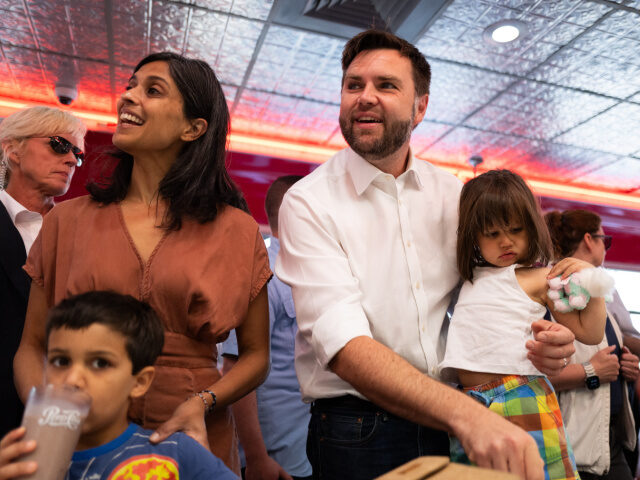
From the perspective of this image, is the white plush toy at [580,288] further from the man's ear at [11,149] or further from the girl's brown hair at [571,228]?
the man's ear at [11,149]

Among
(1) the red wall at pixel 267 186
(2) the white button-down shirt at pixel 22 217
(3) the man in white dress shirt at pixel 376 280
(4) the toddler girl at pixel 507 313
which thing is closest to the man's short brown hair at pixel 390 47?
(3) the man in white dress shirt at pixel 376 280

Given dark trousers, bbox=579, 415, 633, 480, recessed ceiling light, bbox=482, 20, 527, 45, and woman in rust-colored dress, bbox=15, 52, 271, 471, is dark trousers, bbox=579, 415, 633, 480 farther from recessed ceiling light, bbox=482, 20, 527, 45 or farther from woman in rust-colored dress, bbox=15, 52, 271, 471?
recessed ceiling light, bbox=482, 20, 527, 45

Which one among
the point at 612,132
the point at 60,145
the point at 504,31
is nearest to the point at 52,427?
the point at 60,145

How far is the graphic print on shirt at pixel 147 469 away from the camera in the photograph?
3.41 ft

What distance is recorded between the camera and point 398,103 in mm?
1740

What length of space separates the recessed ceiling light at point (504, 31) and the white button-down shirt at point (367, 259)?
2732 mm

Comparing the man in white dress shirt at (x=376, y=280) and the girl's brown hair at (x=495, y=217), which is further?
the girl's brown hair at (x=495, y=217)

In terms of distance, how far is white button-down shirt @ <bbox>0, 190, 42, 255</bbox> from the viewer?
2262 millimetres

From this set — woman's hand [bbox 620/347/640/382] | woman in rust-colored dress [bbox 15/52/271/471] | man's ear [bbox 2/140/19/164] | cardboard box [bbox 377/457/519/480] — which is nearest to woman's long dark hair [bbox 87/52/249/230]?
woman in rust-colored dress [bbox 15/52/271/471]

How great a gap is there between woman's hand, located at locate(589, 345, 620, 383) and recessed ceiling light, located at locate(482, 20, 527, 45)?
101 inches

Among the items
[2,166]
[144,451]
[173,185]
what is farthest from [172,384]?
[2,166]

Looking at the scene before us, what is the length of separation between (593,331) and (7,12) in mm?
4468

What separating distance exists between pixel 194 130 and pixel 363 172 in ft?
1.66

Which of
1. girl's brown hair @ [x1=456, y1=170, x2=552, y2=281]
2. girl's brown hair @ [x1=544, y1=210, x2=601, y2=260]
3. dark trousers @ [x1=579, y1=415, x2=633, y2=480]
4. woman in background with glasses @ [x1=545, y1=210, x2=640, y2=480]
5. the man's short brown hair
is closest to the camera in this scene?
girl's brown hair @ [x1=456, y1=170, x2=552, y2=281]
